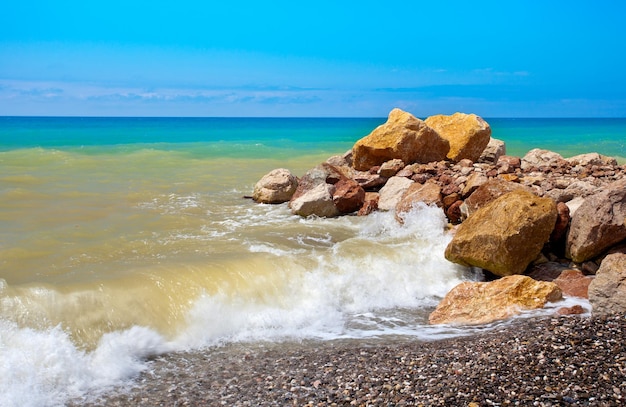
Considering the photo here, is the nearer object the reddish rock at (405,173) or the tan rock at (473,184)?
the tan rock at (473,184)

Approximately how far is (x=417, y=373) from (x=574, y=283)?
153 inches

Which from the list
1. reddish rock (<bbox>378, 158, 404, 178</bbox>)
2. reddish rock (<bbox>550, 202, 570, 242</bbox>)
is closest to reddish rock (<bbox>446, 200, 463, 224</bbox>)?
reddish rock (<bbox>550, 202, 570, 242</bbox>)

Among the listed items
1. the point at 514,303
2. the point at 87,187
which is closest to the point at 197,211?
the point at 87,187

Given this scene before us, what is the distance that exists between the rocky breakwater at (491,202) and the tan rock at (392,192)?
25mm

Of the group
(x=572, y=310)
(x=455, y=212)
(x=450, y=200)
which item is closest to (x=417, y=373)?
(x=572, y=310)

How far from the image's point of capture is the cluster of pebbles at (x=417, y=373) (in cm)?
504

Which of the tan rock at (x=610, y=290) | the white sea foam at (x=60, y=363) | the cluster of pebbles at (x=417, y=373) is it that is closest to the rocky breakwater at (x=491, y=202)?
the tan rock at (x=610, y=290)

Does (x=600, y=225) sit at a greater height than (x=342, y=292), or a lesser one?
greater

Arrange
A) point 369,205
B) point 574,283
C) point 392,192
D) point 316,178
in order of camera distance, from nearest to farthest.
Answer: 1. point 574,283
2. point 369,205
3. point 392,192
4. point 316,178

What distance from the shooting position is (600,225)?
28.9 feet

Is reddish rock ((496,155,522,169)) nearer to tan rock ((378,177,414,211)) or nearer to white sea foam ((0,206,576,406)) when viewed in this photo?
tan rock ((378,177,414,211))

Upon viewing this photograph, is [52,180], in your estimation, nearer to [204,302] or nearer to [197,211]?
[197,211]

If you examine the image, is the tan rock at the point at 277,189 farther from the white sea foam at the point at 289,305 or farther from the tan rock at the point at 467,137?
the tan rock at the point at 467,137

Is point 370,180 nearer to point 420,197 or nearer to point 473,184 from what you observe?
point 420,197
